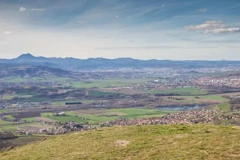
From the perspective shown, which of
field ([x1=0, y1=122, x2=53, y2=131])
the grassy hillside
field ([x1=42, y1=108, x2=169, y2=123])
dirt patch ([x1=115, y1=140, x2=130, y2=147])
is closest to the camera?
the grassy hillside

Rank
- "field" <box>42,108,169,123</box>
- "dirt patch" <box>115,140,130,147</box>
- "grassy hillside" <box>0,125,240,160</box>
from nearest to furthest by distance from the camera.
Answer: "grassy hillside" <box>0,125,240,160</box>, "dirt patch" <box>115,140,130,147</box>, "field" <box>42,108,169,123</box>

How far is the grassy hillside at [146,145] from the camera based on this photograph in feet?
63.7

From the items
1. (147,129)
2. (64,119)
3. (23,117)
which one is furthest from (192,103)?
(147,129)

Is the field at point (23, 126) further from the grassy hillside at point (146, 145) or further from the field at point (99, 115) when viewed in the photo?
the grassy hillside at point (146, 145)

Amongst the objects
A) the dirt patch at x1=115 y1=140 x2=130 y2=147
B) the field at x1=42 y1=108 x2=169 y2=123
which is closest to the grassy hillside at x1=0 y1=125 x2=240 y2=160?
the dirt patch at x1=115 y1=140 x2=130 y2=147

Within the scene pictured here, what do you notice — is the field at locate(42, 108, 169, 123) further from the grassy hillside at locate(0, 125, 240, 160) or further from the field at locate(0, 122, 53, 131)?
the grassy hillside at locate(0, 125, 240, 160)

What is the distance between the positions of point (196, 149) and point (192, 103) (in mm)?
177793

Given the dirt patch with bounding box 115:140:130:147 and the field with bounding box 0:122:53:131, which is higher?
the dirt patch with bounding box 115:140:130:147

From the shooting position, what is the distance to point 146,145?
2220 cm

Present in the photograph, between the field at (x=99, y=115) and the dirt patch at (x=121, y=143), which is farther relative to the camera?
the field at (x=99, y=115)

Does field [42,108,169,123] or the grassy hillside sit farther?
field [42,108,169,123]

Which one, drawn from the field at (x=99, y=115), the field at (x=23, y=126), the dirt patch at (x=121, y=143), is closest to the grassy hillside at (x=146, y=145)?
the dirt patch at (x=121, y=143)

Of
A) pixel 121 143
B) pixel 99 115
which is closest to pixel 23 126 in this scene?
pixel 99 115

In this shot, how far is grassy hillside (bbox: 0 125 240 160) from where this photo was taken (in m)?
19.4
